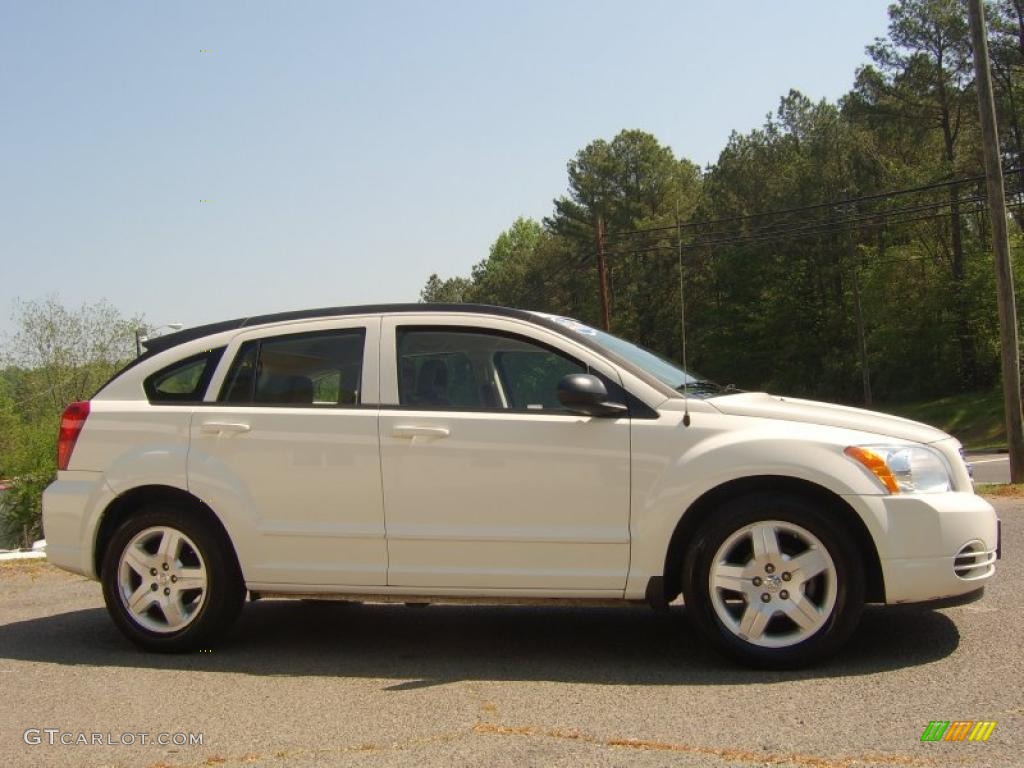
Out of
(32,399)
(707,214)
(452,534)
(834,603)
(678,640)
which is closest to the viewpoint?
(834,603)

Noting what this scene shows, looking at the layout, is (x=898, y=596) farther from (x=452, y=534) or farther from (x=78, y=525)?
(x=78, y=525)

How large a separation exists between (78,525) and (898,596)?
4189 millimetres

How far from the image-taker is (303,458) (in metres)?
5.11

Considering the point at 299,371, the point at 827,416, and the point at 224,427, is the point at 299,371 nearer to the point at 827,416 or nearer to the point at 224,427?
the point at 224,427

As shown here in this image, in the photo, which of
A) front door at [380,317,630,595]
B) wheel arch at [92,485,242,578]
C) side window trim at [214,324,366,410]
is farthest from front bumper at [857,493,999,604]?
wheel arch at [92,485,242,578]

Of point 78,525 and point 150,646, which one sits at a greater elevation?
point 78,525

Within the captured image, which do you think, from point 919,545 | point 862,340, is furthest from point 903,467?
point 862,340

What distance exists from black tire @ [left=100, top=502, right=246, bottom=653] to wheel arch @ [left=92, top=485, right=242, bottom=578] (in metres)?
0.02

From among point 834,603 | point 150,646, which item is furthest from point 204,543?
point 834,603

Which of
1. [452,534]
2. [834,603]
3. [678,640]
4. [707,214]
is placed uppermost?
[707,214]

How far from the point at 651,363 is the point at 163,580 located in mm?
2826

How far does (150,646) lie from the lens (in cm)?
531

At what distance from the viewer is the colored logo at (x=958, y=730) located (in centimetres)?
357

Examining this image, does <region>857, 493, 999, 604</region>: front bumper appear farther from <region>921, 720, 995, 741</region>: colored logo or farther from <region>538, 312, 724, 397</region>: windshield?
<region>538, 312, 724, 397</region>: windshield
